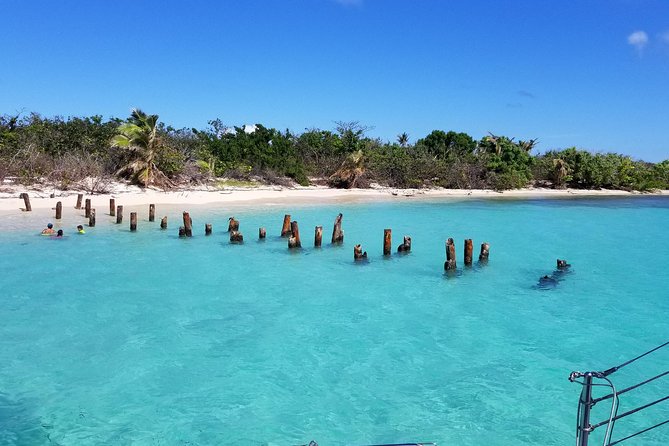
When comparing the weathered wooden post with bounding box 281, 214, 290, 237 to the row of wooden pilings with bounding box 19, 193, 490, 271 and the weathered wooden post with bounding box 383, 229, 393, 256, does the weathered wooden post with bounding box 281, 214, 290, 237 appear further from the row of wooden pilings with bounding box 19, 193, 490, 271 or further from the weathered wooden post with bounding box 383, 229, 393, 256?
the weathered wooden post with bounding box 383, 229, 393, 256

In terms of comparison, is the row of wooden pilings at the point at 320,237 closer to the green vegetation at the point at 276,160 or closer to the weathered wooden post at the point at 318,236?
the weathered wooden post at the point at 318,236

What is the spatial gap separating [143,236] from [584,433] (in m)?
20.0

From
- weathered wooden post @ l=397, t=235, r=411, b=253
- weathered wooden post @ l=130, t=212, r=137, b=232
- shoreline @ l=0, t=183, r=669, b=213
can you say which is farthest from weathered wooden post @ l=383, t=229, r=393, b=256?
shoreline @ l=0, t=183, r=669, b=213

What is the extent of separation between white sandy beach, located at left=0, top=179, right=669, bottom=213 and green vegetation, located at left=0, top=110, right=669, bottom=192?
118cm

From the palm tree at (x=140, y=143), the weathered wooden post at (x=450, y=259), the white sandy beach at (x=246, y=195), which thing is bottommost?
the weathered wooden post at (x=450, y=259)

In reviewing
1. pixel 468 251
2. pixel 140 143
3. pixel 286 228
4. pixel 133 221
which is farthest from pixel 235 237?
pixel 140 143

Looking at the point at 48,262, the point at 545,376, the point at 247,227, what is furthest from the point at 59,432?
the point at 247,227

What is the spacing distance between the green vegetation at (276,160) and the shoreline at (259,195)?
48.2 inches


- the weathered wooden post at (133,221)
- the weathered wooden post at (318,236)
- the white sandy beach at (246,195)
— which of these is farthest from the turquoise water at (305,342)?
the white sandy beach at (246,195)

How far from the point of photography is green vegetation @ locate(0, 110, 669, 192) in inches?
1312

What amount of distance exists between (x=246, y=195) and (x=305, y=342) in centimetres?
2956

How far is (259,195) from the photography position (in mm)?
39500

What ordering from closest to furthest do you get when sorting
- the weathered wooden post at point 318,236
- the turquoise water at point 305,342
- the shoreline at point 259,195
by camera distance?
the turquoise water at point 305,342 → the weathered wooden post at point 318,236 → the shoreline at point 259,195

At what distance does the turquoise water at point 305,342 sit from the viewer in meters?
7.19
